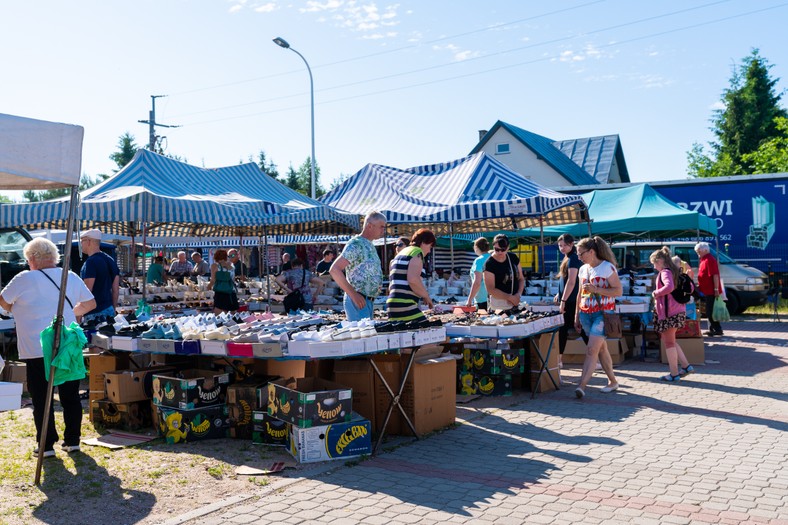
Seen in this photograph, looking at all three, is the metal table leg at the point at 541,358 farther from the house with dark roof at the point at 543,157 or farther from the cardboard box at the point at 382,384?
the house with dark roof at the point at 543,157

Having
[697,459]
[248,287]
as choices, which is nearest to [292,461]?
[697,459]

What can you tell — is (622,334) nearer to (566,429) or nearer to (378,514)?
(566,429)

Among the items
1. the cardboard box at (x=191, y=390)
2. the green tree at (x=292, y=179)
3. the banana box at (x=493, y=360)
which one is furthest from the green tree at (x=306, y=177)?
the cardboard box at (x=191, y=390)

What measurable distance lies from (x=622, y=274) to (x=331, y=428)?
8434mm

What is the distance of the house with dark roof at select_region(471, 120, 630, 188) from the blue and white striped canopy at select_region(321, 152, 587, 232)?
2143 centimetres

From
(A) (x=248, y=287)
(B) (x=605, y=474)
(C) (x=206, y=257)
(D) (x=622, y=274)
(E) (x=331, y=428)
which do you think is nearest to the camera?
(B) (x=605, y=474)

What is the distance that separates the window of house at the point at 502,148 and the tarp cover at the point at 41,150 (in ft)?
114

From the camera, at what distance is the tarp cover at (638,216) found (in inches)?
561

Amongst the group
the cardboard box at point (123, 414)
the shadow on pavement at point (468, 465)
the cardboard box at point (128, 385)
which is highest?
the cardboard box at point (128, 385)

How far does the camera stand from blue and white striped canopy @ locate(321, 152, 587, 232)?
38.7ft

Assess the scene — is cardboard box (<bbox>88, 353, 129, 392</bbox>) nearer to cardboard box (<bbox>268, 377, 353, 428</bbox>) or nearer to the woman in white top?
cardboard box (<bbox>268, 377, 353, 428</bbox>)

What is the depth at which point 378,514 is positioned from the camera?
14.9 feet

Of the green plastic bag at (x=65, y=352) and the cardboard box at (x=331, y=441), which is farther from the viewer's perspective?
the cardboard box at (x=331, y=441)

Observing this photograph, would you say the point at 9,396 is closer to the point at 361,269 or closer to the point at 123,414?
the point at 123,414
